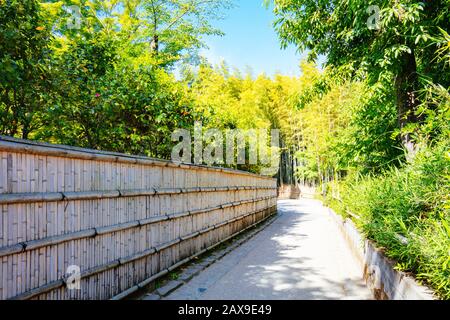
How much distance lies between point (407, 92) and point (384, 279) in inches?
188

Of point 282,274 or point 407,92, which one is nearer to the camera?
point 282,274

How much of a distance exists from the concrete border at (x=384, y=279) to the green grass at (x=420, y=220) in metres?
0.09

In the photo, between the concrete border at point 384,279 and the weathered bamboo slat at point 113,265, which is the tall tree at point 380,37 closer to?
the concrete border at point 384,279

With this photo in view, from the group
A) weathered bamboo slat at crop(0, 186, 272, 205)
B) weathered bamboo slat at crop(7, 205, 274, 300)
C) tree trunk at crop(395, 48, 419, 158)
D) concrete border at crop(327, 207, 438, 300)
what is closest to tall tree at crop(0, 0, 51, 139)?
weathered bamboo slat at crop(0, 186, 272, 205)

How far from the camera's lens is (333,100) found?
2188 cm

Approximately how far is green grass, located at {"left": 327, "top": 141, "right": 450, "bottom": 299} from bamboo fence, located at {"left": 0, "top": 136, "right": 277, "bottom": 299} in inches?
107

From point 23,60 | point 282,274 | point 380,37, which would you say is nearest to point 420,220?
point 282,274

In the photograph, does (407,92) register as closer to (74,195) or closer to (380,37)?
(380,37)

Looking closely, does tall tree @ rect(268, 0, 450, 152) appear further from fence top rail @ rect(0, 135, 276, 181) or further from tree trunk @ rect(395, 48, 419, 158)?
fence top rail @ rect(0, 135, 276, 181)

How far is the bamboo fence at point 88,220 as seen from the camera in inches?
94.9

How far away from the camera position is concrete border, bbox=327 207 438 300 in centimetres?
270

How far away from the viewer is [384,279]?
358cm
